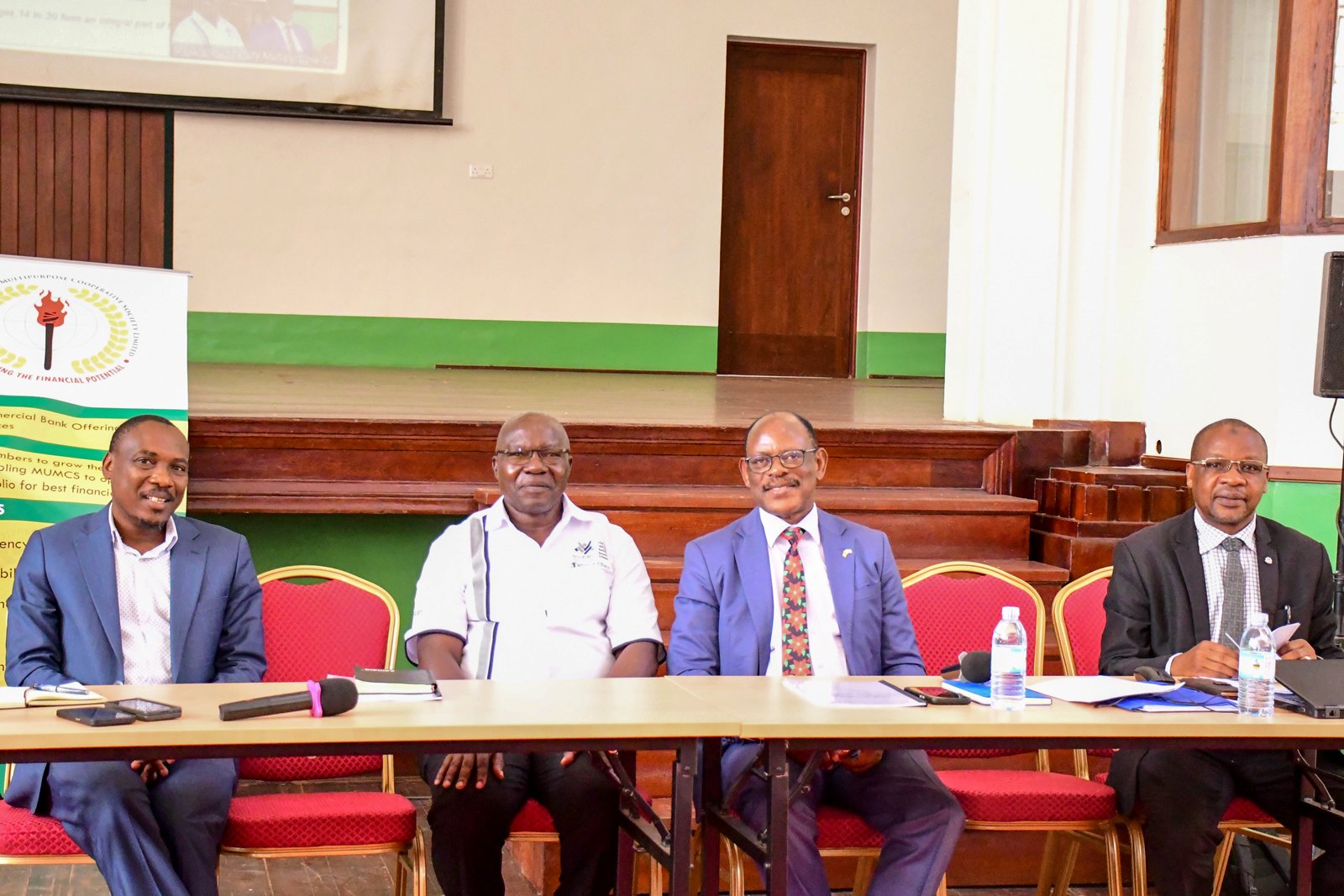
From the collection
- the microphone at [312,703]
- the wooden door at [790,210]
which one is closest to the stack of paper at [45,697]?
the microphone at [312,703]

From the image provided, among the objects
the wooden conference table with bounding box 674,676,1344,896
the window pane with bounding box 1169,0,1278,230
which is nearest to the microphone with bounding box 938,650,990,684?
the wooden conference table with bounding box 674,676,1344,896

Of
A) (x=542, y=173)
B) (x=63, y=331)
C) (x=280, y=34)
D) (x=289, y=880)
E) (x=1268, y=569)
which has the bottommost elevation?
(x=289, y=880)

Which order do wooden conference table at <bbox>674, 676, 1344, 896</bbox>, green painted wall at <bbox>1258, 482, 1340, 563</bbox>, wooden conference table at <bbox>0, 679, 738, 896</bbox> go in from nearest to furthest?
wooden conference table at <bbox>0, 679, 738, 896</bbox>
wooden conference table at <bbox>674, 676, 1344, 896</bbox>
green painted wall at <bbox>1258, 482, 1340, 563</bbox>

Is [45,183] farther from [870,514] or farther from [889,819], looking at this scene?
[889,819]

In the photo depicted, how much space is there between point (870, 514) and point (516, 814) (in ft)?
6.99

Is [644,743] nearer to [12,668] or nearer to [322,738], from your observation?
[322,738]

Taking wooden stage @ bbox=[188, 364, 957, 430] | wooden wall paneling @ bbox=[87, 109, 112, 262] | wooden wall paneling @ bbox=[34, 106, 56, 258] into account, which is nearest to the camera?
wooden stage @ bbox=[188, 364, 957, 430]

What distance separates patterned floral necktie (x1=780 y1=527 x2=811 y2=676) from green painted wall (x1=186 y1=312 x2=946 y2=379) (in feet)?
21.7

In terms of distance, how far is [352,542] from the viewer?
193 inches

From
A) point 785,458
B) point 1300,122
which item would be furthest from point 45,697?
point 1300,122

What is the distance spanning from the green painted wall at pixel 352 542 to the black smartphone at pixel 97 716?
235cm

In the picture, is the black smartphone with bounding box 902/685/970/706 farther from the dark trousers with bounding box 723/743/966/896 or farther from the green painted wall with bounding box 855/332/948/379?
the green painted wall with bounding box 855/332/948/379

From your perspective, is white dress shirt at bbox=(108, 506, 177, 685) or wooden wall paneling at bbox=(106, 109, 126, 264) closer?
white dress shirt at bbox=(108, 506, 177, 685)

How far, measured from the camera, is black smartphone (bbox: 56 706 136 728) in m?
2.40
